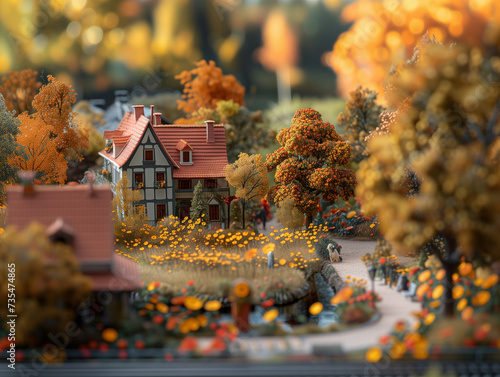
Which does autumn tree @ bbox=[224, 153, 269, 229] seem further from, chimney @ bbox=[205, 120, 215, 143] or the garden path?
the garden path

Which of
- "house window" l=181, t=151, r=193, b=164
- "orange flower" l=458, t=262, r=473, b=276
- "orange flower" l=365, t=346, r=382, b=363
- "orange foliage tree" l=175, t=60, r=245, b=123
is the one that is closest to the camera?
"orange flower" l=365, t=346, r=382, b=363

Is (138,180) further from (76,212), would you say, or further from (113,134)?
(76,212)

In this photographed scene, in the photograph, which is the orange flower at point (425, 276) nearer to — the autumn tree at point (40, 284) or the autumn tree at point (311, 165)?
the autumn tree at point (311, 165)

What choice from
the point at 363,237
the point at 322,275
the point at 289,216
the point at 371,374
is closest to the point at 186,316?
the point at 371,374

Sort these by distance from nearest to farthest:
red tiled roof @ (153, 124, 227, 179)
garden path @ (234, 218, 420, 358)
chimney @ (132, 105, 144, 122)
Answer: garden path @ (234, 218, 420, 358)
red tiled roof @ (153, 124, 227, 179)
chimney @ (132, 105, 144, 122)

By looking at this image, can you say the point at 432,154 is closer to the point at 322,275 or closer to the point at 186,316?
the point at 186,316

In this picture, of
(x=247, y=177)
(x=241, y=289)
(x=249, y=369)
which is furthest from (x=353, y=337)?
(x=247, y=177)

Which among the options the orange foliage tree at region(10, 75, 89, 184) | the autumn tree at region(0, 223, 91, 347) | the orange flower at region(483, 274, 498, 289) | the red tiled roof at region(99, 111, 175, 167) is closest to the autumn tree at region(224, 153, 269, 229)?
the red tiled roof at region(99, 111, 175, 167)
